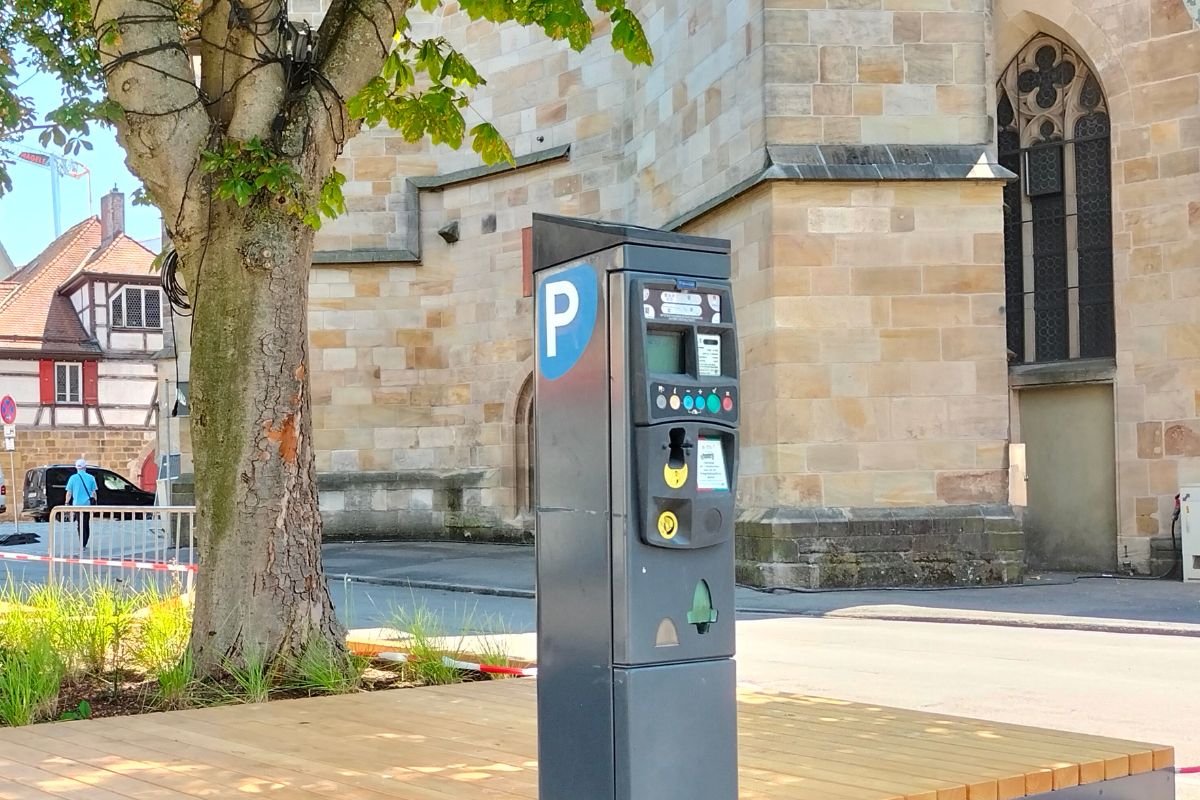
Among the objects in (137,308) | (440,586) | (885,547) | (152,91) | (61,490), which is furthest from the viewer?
(137,308)

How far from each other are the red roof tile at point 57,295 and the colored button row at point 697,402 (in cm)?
4603

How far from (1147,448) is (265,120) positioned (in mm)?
11848

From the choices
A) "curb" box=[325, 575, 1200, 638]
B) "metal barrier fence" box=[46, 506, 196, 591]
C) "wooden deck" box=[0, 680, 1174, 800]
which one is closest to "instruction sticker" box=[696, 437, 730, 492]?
"wooden deck" box=[0, 680, 1174, 800]

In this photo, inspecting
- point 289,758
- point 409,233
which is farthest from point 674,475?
point 409,233

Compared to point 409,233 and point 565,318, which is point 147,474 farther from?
point 565,318

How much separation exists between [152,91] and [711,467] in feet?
15.2

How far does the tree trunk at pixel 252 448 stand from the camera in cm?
714

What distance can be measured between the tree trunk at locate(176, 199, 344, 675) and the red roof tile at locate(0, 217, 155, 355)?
138 ft

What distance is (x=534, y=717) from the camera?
19.3ft

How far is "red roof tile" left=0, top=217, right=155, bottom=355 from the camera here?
4703cm

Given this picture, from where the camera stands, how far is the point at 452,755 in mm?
5094

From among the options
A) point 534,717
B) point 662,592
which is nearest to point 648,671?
point 662,592

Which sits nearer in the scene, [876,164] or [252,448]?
[252,448]

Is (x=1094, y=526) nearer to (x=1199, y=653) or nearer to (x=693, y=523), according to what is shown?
(x=1199, y=653)
